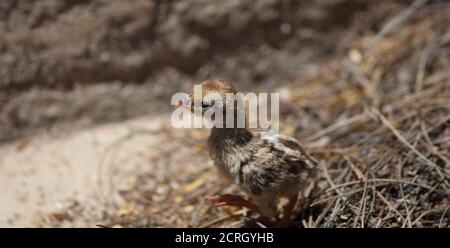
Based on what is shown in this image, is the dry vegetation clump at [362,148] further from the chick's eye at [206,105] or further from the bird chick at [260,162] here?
the chick's eye at [206,105]

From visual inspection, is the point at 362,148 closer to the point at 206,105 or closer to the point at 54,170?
the point at 206,105

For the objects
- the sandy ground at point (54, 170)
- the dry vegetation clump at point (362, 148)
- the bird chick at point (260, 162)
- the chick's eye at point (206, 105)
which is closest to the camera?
the chick's eye at point (206, 105)

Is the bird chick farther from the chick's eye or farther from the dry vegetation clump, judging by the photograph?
the dry vegetation clump

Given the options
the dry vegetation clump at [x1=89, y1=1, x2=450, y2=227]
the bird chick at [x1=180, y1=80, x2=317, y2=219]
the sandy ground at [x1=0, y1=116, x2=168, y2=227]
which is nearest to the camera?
the bird chick at [x1=180, y1=80, x2=317, y2=219]

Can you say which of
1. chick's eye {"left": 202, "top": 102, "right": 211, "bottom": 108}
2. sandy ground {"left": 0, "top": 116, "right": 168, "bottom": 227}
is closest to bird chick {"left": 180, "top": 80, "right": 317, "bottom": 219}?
chick's eye {"left": 202, "top": 102, "right": 211, "bottom": 108}

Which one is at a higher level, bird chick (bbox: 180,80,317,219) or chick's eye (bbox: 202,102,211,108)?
chick's eye (bbox: 202,102,211,108)

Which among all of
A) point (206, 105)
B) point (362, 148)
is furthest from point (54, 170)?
point (362, 148)

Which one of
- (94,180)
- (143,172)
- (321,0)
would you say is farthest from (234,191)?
(321,0)

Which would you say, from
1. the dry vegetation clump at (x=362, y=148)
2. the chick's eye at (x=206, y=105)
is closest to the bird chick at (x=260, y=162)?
the chick's eye at (x=206, y=105)
